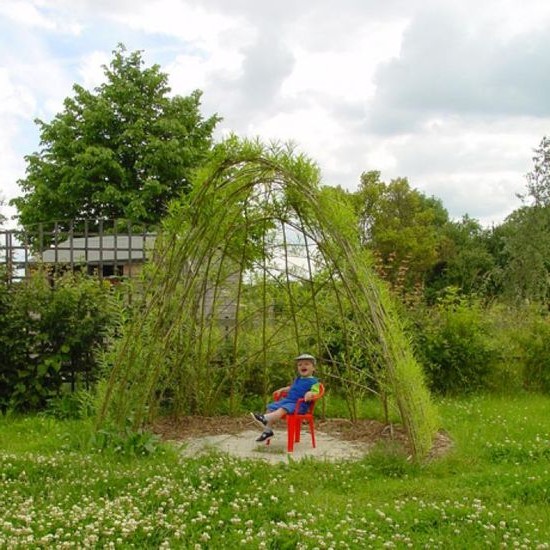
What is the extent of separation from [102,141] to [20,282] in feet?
50.7

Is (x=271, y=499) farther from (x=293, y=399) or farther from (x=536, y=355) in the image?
(x=536, y=355)

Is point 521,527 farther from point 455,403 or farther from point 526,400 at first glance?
point 526,400

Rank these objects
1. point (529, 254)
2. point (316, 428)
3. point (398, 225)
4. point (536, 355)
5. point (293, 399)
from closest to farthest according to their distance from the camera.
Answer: point (293, 399) → point (316, 428) → point (536, 355) → point (529, 254) → point (398, 225)

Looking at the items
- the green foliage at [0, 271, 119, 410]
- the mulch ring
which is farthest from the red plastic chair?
the green foliage at [0, 271, 119, 410]

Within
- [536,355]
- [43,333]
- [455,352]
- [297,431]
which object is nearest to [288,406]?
[297,431]

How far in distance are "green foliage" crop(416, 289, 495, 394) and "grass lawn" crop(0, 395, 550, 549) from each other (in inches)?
113

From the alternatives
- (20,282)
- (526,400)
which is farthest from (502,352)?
(20,282)

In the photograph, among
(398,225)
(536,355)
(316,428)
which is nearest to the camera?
(316,428)

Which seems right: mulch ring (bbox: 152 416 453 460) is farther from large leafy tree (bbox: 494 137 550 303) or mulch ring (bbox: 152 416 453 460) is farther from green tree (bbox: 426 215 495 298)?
green tree (bbox: 426 215 495 298)

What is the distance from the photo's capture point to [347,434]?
21.3 ft

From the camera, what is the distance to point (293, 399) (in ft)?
20.2

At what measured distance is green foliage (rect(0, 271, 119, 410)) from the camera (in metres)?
7.51

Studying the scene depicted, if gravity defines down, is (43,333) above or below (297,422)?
above

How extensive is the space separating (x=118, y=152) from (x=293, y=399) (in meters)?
17.2
